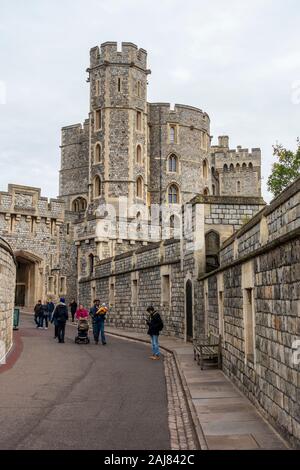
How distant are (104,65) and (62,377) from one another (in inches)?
1371

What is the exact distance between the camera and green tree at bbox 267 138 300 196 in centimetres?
2936

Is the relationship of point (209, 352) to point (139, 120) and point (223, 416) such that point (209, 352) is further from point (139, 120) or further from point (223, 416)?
point (139, 120)

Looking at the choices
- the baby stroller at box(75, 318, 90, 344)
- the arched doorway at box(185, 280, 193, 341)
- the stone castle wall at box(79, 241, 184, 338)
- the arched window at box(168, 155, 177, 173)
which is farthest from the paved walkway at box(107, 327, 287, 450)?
the arched window at box(168, 155, 177, 173)

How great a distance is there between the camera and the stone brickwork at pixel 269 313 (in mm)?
5207

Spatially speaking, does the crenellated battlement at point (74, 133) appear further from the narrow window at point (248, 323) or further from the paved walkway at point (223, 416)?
the narrow window at point (248, 323)

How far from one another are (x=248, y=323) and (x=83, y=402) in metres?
2.81

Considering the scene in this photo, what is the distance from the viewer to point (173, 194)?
46.2 meters

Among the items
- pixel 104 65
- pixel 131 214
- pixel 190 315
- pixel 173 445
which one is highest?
pixel 104 65

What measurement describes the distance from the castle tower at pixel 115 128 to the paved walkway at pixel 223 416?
30.5m

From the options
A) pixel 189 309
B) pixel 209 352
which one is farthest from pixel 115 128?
pixel 209 352

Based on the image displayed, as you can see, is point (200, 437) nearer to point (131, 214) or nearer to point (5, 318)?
point (5, 318)

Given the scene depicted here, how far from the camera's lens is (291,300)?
17.2 ft

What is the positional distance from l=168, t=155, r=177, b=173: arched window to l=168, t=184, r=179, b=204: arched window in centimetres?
146

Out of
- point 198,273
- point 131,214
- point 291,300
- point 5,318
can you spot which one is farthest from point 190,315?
point 131,214
